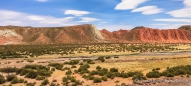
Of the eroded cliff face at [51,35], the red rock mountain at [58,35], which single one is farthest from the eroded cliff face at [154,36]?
the eroded cliff face at [51,35]

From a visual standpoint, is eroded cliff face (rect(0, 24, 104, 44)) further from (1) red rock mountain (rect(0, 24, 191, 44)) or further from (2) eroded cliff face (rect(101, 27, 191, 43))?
(2) eroded cliff face (rect(101, 27, 191, 43))

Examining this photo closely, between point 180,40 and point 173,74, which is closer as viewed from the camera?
point 173,74

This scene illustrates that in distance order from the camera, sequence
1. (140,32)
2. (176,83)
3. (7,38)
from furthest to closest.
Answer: (140,32), (7,38), (176,83)

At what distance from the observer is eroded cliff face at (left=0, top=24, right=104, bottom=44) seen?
15588cm

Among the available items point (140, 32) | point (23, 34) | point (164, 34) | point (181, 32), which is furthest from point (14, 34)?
point (181, 32)

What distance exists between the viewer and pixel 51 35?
164625 millimetres

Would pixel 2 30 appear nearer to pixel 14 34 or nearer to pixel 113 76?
pixel 14 34

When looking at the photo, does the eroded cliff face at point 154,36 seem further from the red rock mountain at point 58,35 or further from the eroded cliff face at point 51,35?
the eroded cliff face at point 51,35

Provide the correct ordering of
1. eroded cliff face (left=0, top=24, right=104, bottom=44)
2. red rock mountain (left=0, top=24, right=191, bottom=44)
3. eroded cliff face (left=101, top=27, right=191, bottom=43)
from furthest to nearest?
eroded cliff face (left=101, top=27, right=191, bottom=43) → eroded cliff face (left=0, top=24, right=104, bottom=44) → red rock mountain (left=0, top=24, right=191, bottom=44)

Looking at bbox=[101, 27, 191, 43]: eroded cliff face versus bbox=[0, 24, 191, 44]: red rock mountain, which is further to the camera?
bbox=[101, 27, 191, 43]: eroded cliff face

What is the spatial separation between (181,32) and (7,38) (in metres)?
129

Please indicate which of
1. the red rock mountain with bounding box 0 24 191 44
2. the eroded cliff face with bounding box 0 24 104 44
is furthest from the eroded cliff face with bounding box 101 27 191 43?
the eroded cliff face with bounding box 0 24 104 44

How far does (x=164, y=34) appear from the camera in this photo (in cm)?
19900

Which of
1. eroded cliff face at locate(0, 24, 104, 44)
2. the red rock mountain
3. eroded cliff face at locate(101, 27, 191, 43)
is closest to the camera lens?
the red rock mountain
